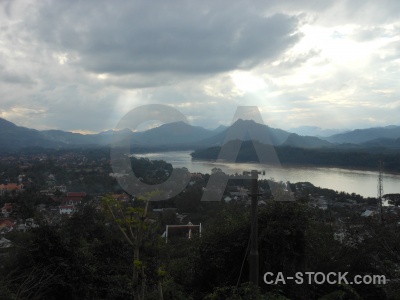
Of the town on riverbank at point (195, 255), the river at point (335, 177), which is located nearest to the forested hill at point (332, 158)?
the river at point (335, 177)

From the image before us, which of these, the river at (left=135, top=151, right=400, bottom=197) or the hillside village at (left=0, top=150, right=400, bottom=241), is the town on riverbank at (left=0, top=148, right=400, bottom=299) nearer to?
the hillside village at (left=0, top=150, right=400, bottom=241)

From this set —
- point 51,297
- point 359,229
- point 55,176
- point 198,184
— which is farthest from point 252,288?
point 55,176

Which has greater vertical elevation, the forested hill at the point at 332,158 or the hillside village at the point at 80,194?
the forested hill at the point at 332,158

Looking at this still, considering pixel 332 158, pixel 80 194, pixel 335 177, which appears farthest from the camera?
pixel 332 158

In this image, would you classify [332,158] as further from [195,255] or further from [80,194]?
[195,255]

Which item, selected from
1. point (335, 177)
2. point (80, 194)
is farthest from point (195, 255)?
point (335, 177)

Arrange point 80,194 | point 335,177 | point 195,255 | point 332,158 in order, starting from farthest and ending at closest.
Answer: point 332,158 → point 335,177 → point 80,194 → point 195,255

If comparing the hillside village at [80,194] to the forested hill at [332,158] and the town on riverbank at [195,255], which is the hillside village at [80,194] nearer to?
the town on riverbank at [195,255]

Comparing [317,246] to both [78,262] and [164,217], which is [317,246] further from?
[164,217]

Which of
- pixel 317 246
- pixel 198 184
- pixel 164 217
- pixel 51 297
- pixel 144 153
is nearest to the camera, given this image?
pixel 51 297

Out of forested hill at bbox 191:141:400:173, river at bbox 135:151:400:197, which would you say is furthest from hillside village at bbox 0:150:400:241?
forested hill at bbox 191:141:400:173

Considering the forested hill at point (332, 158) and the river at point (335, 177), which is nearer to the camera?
the river at point (335, 177)
